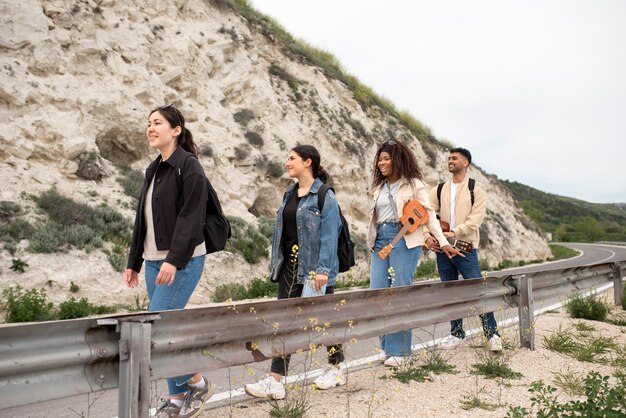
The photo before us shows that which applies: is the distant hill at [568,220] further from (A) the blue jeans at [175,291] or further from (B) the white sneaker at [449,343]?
(A) the blue jeans at [175,291]

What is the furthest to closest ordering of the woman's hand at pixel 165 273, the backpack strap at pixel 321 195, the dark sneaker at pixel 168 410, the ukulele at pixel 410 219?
1. the ukulele at pixel 410 219
2. the backpack strap at pixel 321 195
3. the dark sneaker at pixel 168 410
4. the woman's hand at pixel 165 273

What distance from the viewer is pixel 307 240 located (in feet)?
15.1

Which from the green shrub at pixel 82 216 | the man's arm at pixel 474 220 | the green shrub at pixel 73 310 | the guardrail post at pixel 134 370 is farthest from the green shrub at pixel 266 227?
the guardrail post at pixel 134 370

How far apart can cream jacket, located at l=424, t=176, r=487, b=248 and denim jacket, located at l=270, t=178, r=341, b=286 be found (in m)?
1.70

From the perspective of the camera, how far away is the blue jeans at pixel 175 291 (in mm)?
3510

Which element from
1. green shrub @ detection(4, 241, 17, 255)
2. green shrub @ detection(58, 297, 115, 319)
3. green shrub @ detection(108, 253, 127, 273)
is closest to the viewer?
green shrub @ detection(58, 297, 115, 319)

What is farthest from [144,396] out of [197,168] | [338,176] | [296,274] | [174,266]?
[338,176]

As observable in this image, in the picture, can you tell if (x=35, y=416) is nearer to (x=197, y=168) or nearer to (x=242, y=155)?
(x=197, y=168)

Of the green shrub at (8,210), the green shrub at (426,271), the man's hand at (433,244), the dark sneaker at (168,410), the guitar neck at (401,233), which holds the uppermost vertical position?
the green shrub at (8,210)

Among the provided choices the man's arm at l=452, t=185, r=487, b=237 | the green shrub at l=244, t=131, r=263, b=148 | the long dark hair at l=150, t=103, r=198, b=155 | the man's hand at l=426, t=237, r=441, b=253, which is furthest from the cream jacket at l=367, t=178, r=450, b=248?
the green shrub at l=244, t=131, r=263, b=148

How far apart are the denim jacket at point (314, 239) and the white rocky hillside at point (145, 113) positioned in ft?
21.2

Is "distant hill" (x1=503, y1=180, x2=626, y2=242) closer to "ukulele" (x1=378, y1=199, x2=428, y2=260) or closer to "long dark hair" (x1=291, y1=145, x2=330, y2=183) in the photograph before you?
"ukulele" (x1=378, y1=199, x2=428, y2=260)

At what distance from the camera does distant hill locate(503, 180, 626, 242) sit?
93.6 metres

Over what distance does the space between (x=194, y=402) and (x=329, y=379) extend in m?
1.27
